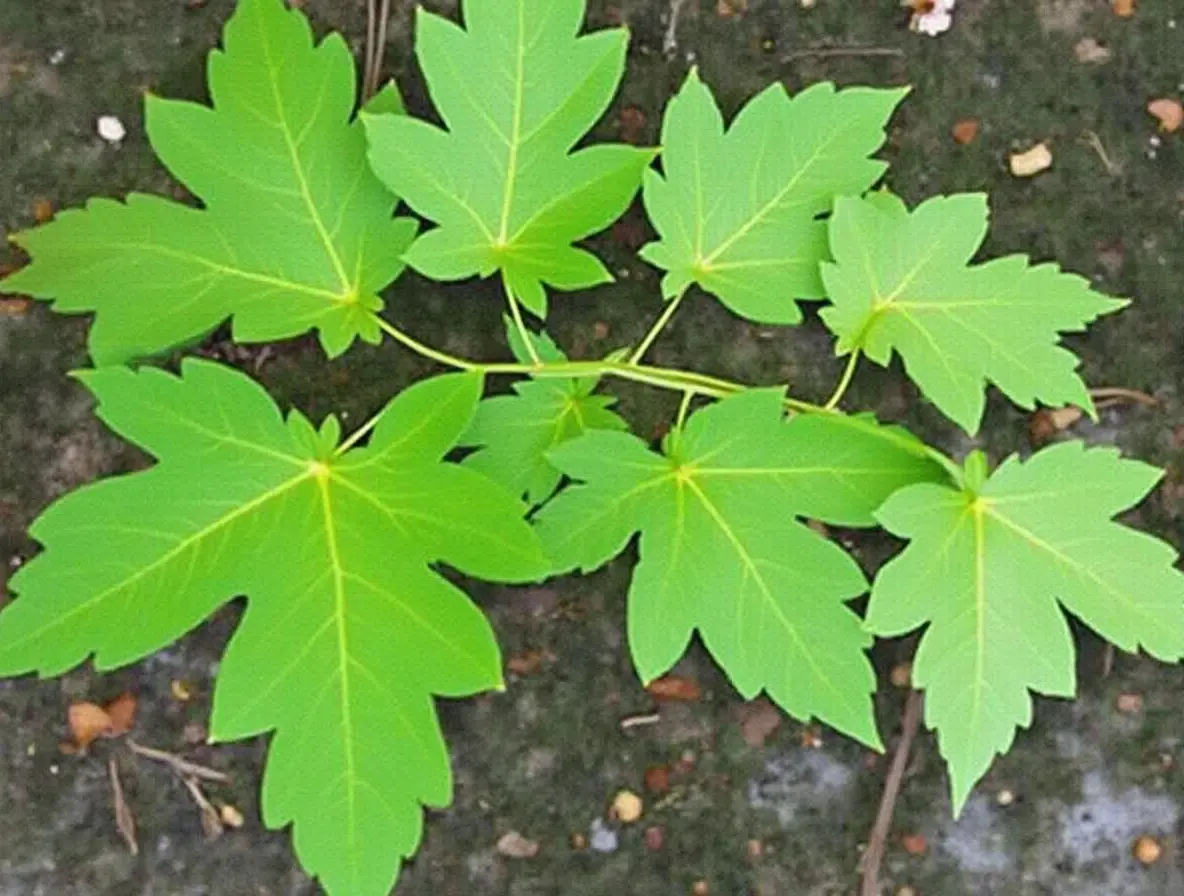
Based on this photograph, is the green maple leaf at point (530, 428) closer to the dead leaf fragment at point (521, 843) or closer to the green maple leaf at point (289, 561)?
the green maple leaf at point (289, 561)

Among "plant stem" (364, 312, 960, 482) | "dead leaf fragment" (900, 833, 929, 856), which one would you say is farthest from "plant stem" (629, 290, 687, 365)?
"dead leaf fragment" (900, 833, 929, 856)

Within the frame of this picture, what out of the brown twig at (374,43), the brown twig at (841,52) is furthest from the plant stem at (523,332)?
the brown twig at (841,52)

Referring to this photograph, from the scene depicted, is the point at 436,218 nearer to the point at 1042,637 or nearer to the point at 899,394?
the point at 899,394

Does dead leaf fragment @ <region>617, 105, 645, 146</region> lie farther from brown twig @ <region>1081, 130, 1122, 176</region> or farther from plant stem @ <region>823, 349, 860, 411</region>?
brown twig @ <region>1081, 130, 1122, 176</region>

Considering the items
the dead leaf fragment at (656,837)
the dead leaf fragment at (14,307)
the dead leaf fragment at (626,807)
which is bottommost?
the dead leaf fragment at (656,837)

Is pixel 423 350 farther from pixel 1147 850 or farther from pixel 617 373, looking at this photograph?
pixel 1147 850

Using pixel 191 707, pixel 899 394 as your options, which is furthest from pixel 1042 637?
pixel 191 707

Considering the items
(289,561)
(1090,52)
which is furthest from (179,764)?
(1090,52)
